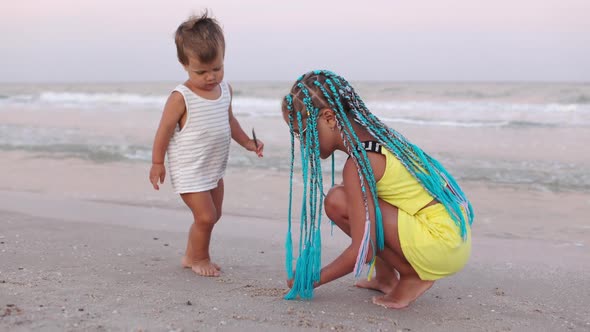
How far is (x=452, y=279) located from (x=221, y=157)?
136 cm

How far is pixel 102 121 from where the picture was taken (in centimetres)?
1366

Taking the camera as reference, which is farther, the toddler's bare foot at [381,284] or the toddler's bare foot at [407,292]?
the toddler's bare foot at [381,284]

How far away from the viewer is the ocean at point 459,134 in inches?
277

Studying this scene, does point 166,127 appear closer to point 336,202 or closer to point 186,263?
point 186,263

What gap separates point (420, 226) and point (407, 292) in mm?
Result: 337

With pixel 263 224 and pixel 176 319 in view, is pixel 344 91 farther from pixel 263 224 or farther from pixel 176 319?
pixel 263 224

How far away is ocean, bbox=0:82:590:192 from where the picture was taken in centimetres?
703

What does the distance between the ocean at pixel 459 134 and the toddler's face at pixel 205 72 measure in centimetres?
375

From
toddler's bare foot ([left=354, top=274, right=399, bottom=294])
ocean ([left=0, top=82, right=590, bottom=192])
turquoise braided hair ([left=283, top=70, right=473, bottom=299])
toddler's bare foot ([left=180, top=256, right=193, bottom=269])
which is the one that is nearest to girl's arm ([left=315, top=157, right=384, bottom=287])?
turquoise braided hair ([left=283, top=70, right=473, bottom=299])

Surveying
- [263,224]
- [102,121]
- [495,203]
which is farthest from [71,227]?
[102,121]

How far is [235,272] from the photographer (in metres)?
3.21

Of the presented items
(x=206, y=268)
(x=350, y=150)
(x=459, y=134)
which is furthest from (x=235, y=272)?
(x=459, y=134)

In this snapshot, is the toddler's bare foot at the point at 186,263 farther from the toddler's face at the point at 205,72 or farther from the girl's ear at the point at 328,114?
the girl's ear at the point at 328,114

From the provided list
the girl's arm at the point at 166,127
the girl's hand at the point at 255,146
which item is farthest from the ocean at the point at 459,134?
the girl's arm at the point at 166,127
